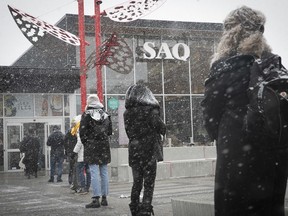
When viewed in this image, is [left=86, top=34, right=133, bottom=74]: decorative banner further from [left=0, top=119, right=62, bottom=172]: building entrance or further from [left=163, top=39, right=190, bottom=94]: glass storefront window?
[left=163, top=39, right=190, bottom=94]: glass storefront window

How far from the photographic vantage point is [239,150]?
93.2 inches

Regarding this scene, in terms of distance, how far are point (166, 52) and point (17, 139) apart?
873 centimetres

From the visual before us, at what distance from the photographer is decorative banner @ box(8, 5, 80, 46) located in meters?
11.8

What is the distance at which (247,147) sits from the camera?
2355mm

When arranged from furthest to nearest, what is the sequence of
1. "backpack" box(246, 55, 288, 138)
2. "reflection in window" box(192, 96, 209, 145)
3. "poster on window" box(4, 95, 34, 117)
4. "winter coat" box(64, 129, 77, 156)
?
1. "reflection in window" box(192, 96, 209, 145)
2. "poster on window" box(4, 95, 34, 117)
3. "winter coat" box(64, 129, 77, 156)
4. "backpack" box(246, 55, 288, 138)

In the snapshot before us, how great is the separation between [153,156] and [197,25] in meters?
20.2

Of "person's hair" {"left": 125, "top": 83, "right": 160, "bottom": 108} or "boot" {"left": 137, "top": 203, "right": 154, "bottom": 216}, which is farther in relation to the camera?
"person's hair" {"left": 125, "top": 83, "right": 160, "bottom": 108}

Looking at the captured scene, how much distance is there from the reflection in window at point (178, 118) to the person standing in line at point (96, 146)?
16592mm

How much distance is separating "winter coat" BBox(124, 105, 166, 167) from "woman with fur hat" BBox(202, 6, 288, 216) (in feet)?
10.8

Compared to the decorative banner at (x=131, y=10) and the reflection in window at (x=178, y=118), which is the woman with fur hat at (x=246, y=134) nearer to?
the decorative banner at (x=131, y=10)

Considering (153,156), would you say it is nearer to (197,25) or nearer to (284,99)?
(284,99)

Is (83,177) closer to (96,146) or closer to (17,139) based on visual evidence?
(96,146)

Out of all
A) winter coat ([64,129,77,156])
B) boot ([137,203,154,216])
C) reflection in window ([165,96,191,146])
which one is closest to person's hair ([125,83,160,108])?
boot ([137,203,154,216])

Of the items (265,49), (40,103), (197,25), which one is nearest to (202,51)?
(197,25)
